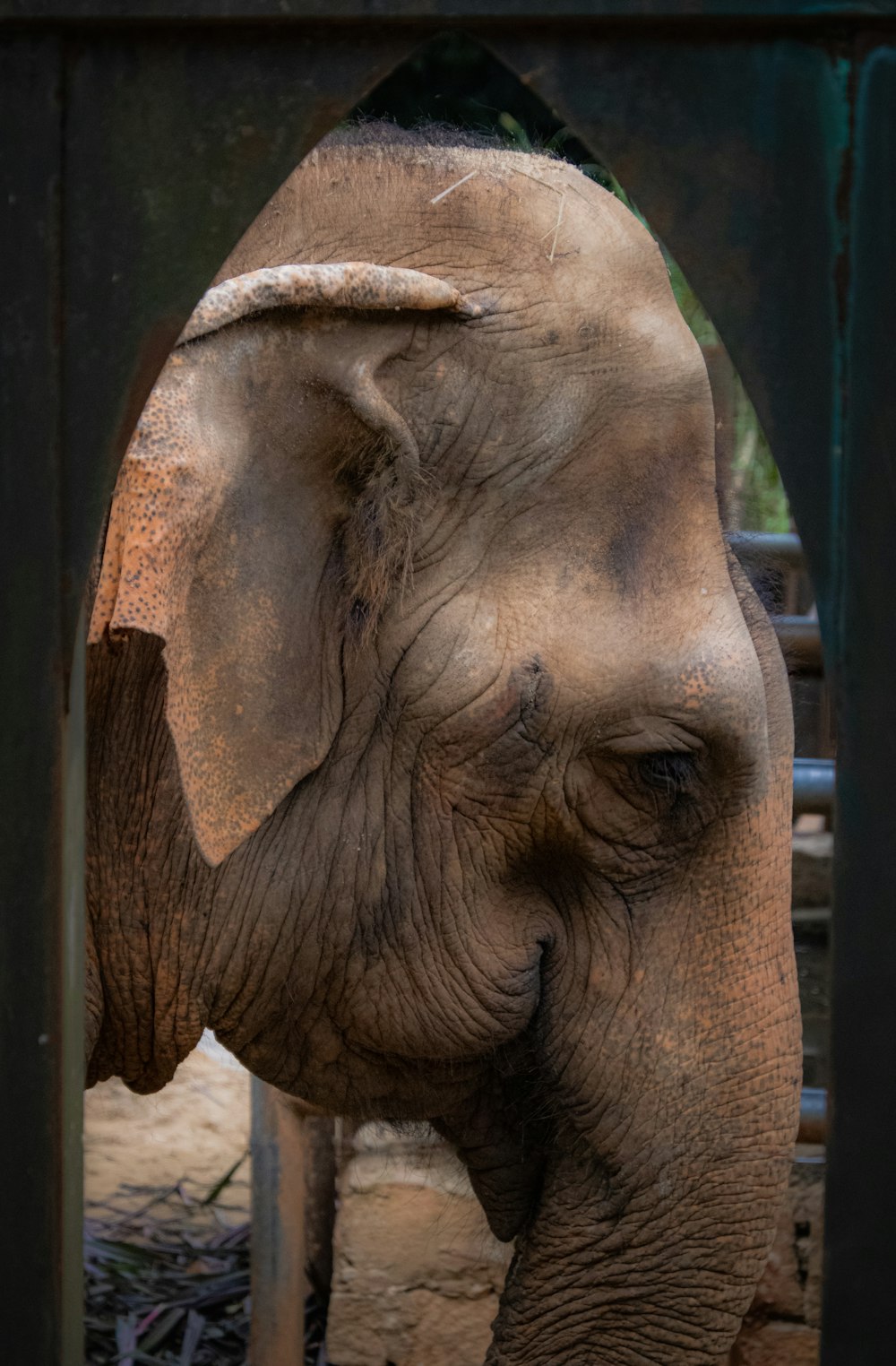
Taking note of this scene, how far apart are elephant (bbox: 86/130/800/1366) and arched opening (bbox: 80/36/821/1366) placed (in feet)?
0.72

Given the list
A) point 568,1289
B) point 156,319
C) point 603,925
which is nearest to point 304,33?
point 156,319

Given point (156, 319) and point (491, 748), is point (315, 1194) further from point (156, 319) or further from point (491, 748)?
point (156, 319)

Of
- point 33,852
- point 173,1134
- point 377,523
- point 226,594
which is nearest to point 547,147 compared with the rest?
point 377,523

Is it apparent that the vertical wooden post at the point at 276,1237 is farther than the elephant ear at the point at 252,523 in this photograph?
Yes

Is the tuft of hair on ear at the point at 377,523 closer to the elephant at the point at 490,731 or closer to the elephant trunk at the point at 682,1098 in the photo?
the elephant at the point at 490,731

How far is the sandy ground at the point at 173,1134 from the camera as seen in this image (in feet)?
13.1

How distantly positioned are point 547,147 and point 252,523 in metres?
0.76

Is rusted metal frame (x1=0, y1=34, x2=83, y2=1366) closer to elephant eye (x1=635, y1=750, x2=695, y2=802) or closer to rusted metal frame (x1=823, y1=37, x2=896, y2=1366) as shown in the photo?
rusted metal frame (x1=823, y1=37, x2=896, y2=1366)

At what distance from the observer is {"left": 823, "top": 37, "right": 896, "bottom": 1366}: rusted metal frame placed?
894mm

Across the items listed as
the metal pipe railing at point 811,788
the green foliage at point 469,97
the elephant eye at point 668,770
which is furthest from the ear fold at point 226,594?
the green foliage at point 469,97

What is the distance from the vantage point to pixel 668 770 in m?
1.86

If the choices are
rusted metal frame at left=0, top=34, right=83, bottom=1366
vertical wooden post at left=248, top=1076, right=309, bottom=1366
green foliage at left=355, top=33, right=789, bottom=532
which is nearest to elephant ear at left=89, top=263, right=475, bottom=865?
rusted metal frame at left=0, top=34, right=83, bottom=1366

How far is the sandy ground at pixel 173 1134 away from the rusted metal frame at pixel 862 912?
10.4 ft

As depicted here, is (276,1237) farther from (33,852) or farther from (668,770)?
(33,852)
